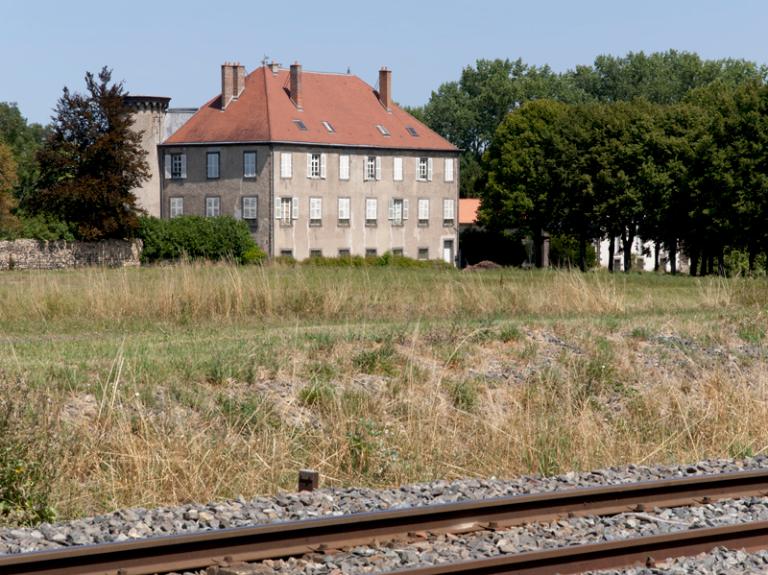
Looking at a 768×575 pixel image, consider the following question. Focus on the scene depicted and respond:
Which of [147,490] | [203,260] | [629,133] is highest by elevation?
[629,133]

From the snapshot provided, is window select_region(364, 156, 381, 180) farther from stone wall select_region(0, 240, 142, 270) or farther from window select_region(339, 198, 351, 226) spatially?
stone wall select_region(0, 240, 142, 270)

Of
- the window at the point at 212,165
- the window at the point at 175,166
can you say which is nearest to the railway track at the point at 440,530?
the window at the point at 212,165

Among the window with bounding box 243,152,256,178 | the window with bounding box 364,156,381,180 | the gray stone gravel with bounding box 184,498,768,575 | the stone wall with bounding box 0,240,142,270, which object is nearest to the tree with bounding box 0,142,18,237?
the stone wall with bounding box 0,240,142,270

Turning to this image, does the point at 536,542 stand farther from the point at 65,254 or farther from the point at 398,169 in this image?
the point at 398,169

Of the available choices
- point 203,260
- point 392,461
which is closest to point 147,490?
point 392,461

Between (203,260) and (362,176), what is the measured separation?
2264 inches

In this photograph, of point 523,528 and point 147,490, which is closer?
point 523,528

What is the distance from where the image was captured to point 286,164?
80.8 metres

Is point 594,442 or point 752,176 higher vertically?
point 752,176

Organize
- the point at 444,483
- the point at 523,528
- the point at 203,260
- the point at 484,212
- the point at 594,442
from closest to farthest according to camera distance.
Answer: the point at 523,528
the point at 444,483
the point at 594,442
the point at 203,260
the point at 484,212

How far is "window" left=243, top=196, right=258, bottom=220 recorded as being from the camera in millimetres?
80938

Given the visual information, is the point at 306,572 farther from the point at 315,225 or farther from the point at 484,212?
the point at 484,212

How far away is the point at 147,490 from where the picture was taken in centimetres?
1100

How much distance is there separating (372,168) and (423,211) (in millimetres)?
5642
